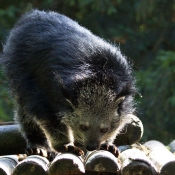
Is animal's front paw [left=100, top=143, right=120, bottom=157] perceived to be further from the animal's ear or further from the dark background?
the dark background

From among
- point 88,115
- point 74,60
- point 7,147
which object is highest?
point 74,60

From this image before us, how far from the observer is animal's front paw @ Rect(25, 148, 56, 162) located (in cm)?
585

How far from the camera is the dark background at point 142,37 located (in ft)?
37.2

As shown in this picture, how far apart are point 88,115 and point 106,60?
0.50m

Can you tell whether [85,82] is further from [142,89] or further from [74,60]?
[142,89]

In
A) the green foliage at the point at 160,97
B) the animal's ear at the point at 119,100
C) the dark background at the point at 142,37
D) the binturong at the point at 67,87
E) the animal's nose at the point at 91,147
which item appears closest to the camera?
the animal's nose at the point at 91,147

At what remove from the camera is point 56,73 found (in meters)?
5.80

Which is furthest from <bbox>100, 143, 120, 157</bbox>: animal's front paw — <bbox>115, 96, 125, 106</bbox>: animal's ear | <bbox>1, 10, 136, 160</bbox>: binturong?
<bbox>115, 96, 125, 106</bbox>: animal's ear

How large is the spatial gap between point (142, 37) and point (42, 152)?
7.75 meters

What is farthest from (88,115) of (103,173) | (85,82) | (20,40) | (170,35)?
(170,35)

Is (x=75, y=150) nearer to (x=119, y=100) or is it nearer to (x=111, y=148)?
(x=111, y=148)

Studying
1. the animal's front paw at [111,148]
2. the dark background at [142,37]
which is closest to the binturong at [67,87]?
the animal's front paw at [111,148]

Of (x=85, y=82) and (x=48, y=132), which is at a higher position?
(x=85, y=82)

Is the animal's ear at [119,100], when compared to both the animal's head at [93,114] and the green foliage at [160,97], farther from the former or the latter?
the green foliage at [160,97]
